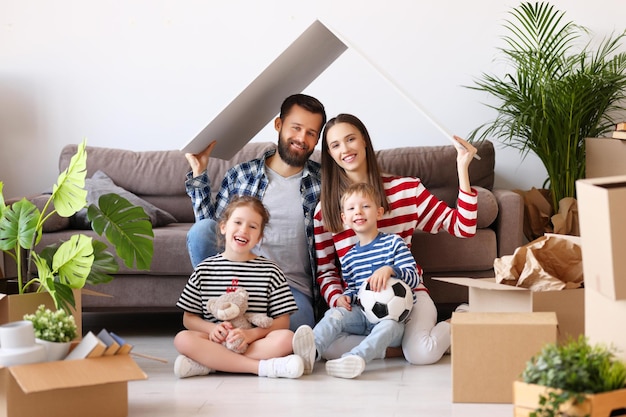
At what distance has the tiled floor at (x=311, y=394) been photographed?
2592mm

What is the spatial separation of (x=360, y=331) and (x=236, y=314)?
0.50 meters

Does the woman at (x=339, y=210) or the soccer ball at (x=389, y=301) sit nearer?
the soccer ball at (x=389, y=301)

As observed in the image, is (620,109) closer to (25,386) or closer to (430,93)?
(430,93)

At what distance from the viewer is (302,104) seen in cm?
353

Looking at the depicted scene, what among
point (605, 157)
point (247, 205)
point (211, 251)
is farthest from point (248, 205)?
point (605, 157)

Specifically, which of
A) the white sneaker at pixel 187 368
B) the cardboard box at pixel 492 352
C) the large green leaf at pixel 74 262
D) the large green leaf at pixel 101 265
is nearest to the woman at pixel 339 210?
the white sneaker at pixel 187 368

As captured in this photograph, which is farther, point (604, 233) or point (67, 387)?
point (67, 387)

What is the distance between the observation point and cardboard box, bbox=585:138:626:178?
356cm

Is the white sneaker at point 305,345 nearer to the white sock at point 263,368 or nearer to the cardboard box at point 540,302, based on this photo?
the white sock at point 263,368

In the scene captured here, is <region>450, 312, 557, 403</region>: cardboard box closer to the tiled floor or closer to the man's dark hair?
the tiled floor

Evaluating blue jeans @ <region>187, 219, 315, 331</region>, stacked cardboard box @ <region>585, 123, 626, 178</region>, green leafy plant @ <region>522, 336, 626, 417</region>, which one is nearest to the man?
blue jeans @ <region>187, 219, 315, 331</region>

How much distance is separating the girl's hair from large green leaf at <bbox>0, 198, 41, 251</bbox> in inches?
42.3

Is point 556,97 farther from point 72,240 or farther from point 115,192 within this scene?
point 72,240

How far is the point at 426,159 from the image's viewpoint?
417 centimetres
